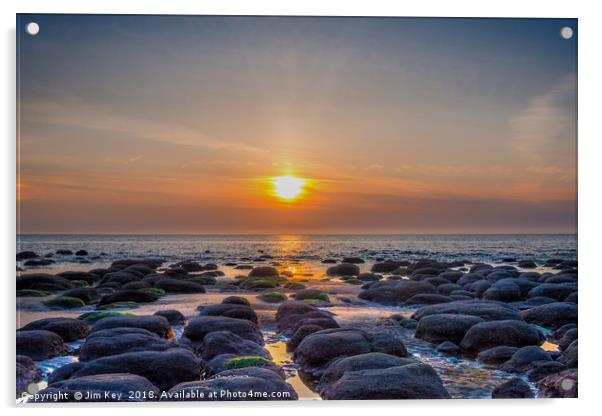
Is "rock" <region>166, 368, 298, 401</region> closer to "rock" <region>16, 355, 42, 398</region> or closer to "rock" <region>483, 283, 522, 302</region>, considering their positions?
"rock" <region>16, 355, 42, 398</region>

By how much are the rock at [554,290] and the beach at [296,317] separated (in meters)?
0.02

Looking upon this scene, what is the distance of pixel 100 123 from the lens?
773 centimetres

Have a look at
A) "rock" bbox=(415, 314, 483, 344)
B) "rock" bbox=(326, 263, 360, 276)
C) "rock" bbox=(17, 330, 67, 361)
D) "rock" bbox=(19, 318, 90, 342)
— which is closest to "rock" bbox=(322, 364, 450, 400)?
"rock" bbox=(415, 314, 483, 344)

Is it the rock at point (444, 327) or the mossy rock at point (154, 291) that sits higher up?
the mossy rock at point (154, 291)

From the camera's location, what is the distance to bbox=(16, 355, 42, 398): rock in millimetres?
6883

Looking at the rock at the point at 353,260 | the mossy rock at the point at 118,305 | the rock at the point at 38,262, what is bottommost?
the mossy rock at the point at 118,305

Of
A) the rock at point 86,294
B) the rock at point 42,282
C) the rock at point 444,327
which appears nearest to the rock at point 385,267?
the rock at point 444,327

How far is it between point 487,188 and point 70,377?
7.17 m

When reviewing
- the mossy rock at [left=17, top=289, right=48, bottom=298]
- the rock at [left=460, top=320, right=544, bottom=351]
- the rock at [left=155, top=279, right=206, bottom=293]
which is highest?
the mossy rock at [left=17, top=289, right=48, bottom=298]

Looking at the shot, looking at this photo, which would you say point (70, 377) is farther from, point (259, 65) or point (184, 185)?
point (259, 65)

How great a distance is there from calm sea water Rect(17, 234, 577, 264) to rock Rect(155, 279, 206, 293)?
1.46ft

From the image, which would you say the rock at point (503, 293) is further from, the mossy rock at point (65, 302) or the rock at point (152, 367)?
the mossy rock at point (65, 302)

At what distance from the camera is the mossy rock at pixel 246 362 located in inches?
291
